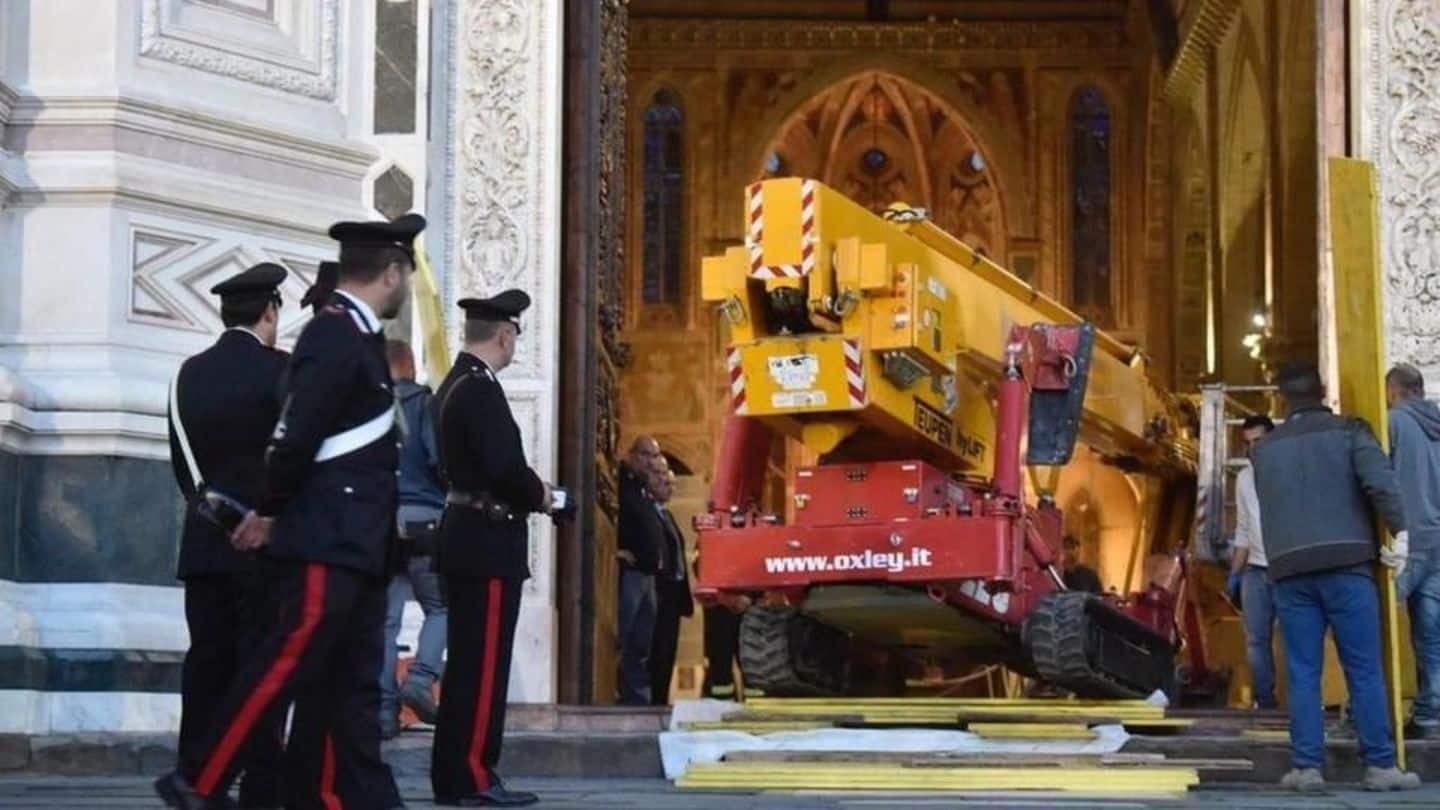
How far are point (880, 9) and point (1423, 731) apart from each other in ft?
60.5

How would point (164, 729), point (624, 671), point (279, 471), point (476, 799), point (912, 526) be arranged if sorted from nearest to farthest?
point (279, 471) < point (476, 799) < point (164, 729) < point (912, 526) < point (624, 671)

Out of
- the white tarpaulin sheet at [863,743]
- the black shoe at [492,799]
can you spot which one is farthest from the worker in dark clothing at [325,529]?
the white tarpaulin sheet at [863,743]

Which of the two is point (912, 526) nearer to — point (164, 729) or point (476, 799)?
point (164, 729)

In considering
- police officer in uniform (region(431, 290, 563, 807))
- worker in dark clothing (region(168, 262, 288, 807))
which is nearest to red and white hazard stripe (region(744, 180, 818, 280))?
police officer in uniform (region(431, 290, 563, 807))

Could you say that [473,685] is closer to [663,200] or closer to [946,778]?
[946,778]

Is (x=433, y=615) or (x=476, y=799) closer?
(x=476, y=799)

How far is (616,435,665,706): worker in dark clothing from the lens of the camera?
15406 millimetres

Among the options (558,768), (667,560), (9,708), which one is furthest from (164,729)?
(667,560)

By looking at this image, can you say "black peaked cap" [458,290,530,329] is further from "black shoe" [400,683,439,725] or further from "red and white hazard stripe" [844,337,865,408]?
"red and white hazard stripe" [844,337,865,408]

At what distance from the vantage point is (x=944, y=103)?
29.2 metres

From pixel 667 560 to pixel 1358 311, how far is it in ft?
21.2

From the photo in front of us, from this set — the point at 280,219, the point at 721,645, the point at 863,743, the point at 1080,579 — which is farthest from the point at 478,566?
the point at 721,645

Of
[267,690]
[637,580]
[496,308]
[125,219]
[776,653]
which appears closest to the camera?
[267,690]

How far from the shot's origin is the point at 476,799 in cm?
884
